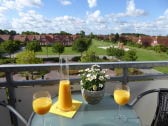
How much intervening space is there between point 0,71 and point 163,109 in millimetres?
1608

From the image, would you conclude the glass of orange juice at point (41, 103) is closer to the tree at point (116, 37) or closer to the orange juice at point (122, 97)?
the orange juice at point (122, 97)

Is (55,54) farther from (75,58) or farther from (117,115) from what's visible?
(117,115)

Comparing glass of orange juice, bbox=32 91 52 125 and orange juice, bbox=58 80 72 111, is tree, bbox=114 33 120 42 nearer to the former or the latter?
orange juice, bbox=58 80 72 111

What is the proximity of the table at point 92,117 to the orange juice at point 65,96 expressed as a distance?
9 cm

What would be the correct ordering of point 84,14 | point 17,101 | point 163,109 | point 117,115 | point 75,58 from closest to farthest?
1. point 117,115
2. point 163,109
3. point 17,101
4. point 75,58
5. point 84,14

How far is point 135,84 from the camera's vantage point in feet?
8.45

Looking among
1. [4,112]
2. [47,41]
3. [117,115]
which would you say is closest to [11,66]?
[4,112]

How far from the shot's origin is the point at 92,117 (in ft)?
5.27

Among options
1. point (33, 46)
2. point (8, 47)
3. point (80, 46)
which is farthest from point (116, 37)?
point (8, 47)

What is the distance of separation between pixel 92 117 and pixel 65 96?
250 millimetres

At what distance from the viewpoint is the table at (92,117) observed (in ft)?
4.99

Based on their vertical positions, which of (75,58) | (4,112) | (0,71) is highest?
(0,71)

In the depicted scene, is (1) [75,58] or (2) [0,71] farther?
(1) [75,58]

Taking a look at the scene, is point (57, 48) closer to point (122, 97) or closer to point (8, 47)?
point (8, 47)
